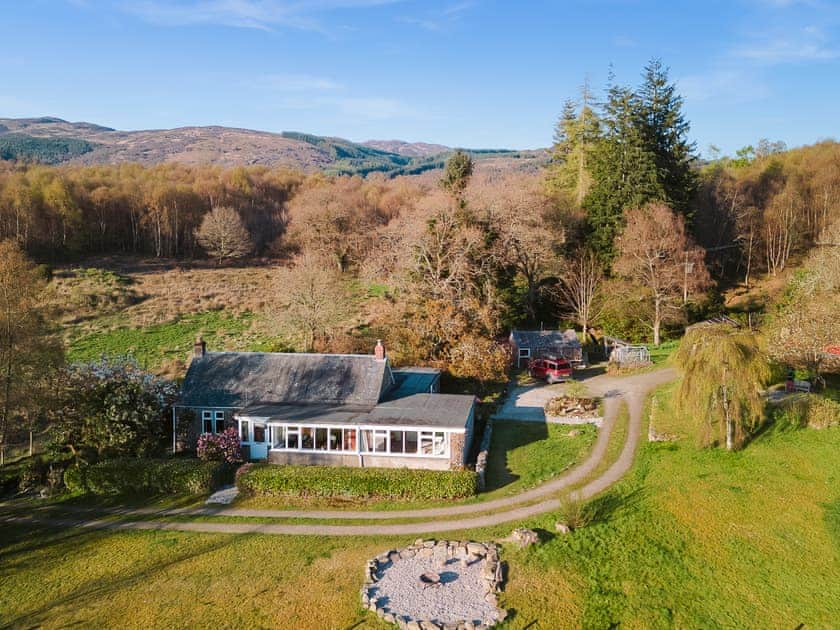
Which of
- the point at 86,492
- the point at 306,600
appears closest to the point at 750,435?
the point at 306,600

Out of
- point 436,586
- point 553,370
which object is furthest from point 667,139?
point 436,586

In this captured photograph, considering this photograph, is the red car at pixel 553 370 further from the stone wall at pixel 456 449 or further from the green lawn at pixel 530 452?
the stone wall at pixel 456 449

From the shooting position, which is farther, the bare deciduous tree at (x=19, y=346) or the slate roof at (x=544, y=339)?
the slate roof at (x=544, y=339)

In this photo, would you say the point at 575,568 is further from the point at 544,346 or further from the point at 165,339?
the point at 165,339

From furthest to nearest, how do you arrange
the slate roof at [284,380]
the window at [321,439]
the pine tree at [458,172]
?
the pine tree at [458,172] < the slate roof at [284,380] < the window at [321,439]

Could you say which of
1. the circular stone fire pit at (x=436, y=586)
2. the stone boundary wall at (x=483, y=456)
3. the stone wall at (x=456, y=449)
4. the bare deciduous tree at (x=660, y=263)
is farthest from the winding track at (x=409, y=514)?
the bare deciduous tree at (x=660, y=263)

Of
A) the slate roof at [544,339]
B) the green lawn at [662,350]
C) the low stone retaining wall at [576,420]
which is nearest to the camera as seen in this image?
the low stone retaining wall at [576,420]

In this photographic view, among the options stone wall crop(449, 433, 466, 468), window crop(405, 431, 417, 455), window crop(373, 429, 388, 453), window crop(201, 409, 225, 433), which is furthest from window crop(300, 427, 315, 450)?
stone wall crop(449, 433, 466, 468)
